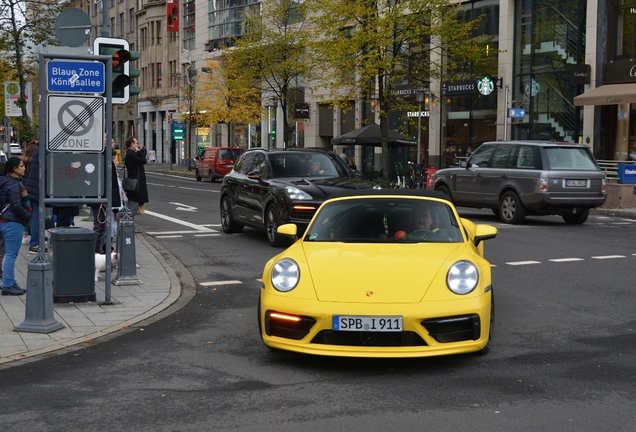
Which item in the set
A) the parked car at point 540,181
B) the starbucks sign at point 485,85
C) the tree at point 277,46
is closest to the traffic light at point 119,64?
the parked car at point 540,181

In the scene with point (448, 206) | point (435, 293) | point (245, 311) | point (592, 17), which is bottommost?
point (245, 311)

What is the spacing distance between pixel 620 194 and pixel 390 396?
21299 millimetres

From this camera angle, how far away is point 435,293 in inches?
261

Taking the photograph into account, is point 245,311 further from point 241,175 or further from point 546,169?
point 546,169

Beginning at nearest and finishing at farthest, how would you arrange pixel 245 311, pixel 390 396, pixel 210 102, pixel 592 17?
pixel 390 396 < pixel 245 311 < pixel 592 17 < pixel 210 102

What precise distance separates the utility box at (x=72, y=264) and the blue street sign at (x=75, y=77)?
1487 mm

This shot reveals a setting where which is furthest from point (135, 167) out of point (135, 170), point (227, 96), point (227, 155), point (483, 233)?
point (227, 96)

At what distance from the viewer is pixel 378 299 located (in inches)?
258

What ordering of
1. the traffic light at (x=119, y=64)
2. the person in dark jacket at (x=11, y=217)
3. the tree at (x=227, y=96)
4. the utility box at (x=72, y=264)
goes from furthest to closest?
1. the tree at (x=227, y=96)
2. the traffic light at (x=119, y=64)
3. the person in dark jacket at (x=11, y=217)
4. the utility box at (x=72, y=264)

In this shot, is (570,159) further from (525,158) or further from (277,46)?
(277,46)

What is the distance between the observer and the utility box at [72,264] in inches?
373

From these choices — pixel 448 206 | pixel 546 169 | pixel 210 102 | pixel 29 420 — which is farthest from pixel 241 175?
pixel 210 102

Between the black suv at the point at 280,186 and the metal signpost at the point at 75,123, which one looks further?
the black suv at the point at 280,186

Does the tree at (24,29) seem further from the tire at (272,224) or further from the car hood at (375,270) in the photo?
the car hood at (375,270)
